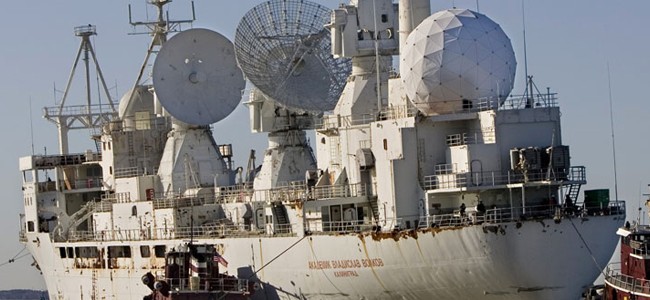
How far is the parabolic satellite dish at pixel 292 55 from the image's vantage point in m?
81.9

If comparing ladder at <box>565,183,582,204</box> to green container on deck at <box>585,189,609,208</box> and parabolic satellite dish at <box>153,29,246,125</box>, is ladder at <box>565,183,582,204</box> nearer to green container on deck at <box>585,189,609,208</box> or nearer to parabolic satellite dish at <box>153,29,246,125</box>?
green container on deck at <box>585,189,609,208</box>

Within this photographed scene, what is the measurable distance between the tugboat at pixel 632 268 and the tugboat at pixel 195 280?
15.7 meters

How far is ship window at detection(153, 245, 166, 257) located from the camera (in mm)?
82631

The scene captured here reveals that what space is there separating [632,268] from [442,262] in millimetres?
7302

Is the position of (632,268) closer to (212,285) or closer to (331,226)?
(331,226)

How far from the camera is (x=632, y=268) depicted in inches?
2657

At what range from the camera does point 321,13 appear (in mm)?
84312

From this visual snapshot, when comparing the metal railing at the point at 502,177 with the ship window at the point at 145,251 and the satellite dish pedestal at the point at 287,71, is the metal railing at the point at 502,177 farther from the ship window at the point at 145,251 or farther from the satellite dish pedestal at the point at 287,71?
the ship window at the point at 145,251

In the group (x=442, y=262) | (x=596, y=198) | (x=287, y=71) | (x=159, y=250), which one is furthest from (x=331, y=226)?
(x=159, y=250)

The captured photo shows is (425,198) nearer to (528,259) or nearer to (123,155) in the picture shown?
(528,259)

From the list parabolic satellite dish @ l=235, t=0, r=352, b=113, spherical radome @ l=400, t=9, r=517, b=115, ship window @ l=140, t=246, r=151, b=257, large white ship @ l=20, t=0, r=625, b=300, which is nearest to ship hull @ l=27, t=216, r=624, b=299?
large white ship @ l=20, t=0, r=625, b=300

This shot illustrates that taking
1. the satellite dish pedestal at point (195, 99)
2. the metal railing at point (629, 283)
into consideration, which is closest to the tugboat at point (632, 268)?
the metal railing at point (629, 283)

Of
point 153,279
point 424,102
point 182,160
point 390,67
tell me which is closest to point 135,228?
point 182,160

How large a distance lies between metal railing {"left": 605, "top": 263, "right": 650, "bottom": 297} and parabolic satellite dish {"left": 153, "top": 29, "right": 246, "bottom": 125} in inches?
1097
